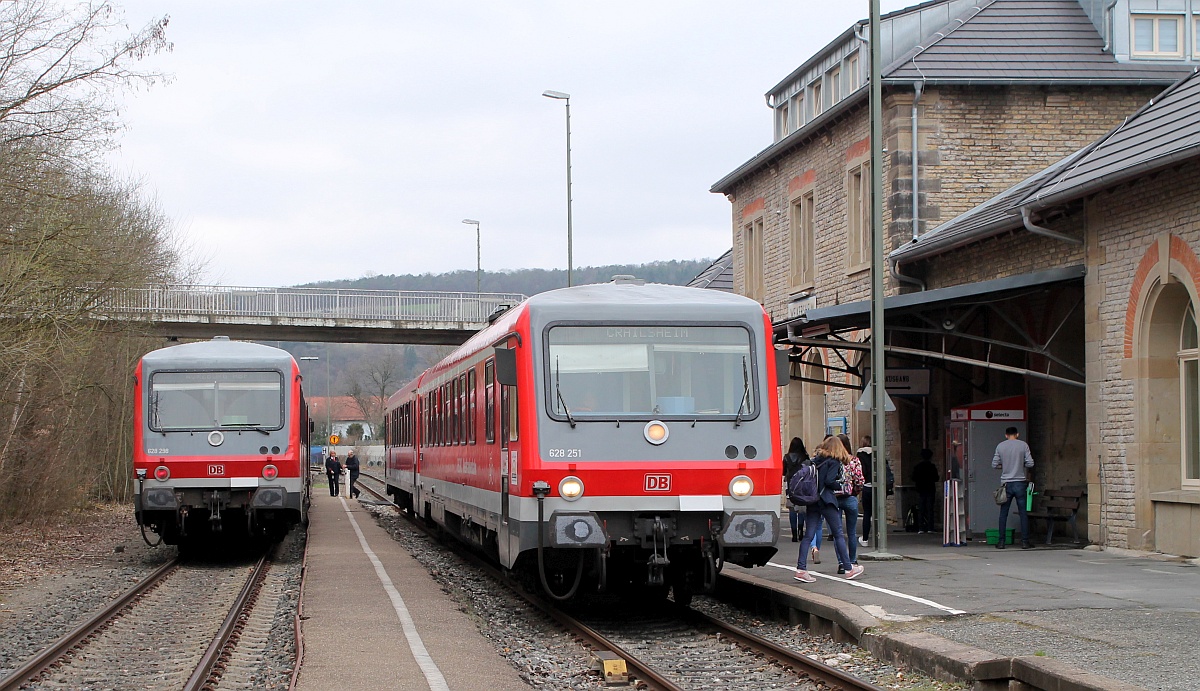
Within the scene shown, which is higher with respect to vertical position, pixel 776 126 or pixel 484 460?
pixel 776 126

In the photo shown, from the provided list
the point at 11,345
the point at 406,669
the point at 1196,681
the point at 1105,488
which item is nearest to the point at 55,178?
the point at 11,345

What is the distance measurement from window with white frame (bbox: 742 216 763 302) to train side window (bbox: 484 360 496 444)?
18703 mm

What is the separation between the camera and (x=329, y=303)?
149 ft

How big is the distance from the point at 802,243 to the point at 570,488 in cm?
1838

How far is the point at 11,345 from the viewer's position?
56.6 ft

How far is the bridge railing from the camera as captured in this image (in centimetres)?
4222

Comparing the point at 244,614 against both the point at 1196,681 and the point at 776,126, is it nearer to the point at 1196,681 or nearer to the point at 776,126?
the point at 1196,681

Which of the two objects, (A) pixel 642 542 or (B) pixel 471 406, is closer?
(A) pixel 642 542

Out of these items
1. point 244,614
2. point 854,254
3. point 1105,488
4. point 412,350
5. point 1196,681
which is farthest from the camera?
point 412,350

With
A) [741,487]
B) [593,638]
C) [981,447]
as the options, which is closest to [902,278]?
[981,447]

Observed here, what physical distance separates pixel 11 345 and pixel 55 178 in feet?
9.97

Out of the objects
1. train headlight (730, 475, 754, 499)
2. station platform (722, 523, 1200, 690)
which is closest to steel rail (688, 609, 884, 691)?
station platform (722, 523, 1200, 690)

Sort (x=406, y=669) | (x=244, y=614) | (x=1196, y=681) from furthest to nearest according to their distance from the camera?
1. (x=244, y=614)
2. (x=406, y=669)
3. (x=1196, y=681)

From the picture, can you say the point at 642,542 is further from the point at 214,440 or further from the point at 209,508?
the point at 214,440
